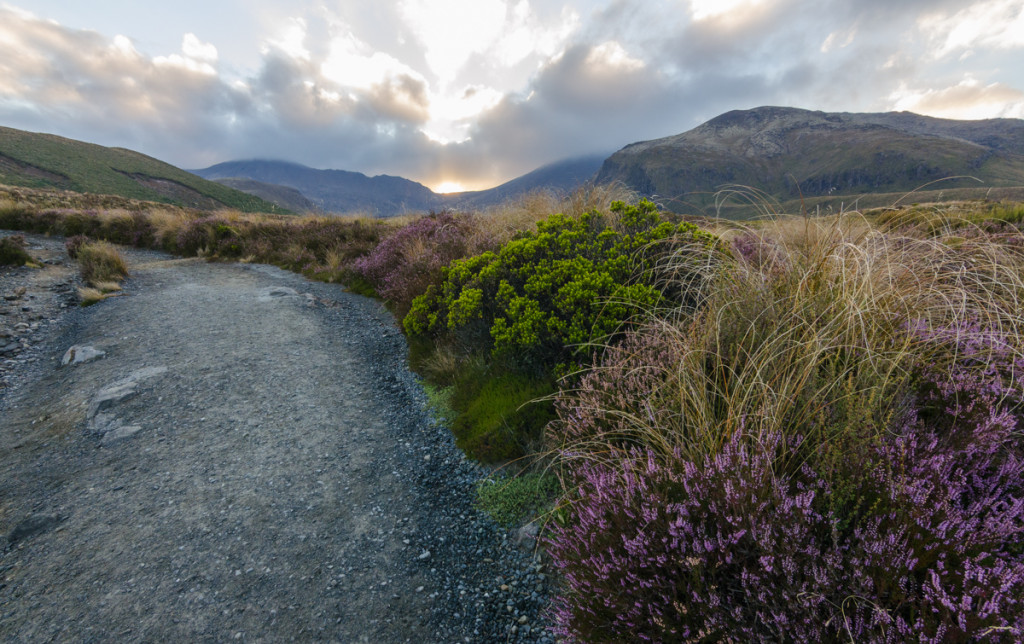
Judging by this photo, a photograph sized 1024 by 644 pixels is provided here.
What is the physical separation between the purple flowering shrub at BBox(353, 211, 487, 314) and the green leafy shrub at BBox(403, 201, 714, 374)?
2.05 metres

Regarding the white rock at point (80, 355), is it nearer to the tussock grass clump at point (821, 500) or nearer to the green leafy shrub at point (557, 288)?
the green leafy shrub at point (557, 288)

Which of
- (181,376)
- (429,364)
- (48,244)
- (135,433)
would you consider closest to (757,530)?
(429,364)

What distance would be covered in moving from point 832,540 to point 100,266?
58.3 ft

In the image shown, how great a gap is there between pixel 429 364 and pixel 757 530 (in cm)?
542

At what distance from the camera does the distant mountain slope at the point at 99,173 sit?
236 feet

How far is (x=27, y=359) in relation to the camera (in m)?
7.53

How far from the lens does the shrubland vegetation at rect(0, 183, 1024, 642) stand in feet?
5.60

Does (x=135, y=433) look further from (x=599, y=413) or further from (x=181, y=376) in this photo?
(x=599, y=413)

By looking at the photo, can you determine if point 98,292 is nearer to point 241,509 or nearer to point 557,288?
point 241,509

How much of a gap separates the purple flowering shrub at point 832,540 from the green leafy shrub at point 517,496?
123 cm

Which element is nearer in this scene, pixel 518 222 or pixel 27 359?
pixel 27 359

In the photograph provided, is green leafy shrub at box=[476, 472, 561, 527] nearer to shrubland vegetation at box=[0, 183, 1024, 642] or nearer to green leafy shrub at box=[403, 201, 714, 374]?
shrubland vegetation at box=[0, 183, 1024, 642]

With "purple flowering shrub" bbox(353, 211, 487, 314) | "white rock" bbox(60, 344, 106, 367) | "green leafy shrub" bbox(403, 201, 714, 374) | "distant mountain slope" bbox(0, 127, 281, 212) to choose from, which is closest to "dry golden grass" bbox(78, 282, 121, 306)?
"white rock" bbox(60, 344, 106, 367)

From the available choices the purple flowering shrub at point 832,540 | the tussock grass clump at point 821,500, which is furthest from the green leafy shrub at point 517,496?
the purple flowering shrub at point 832,540
